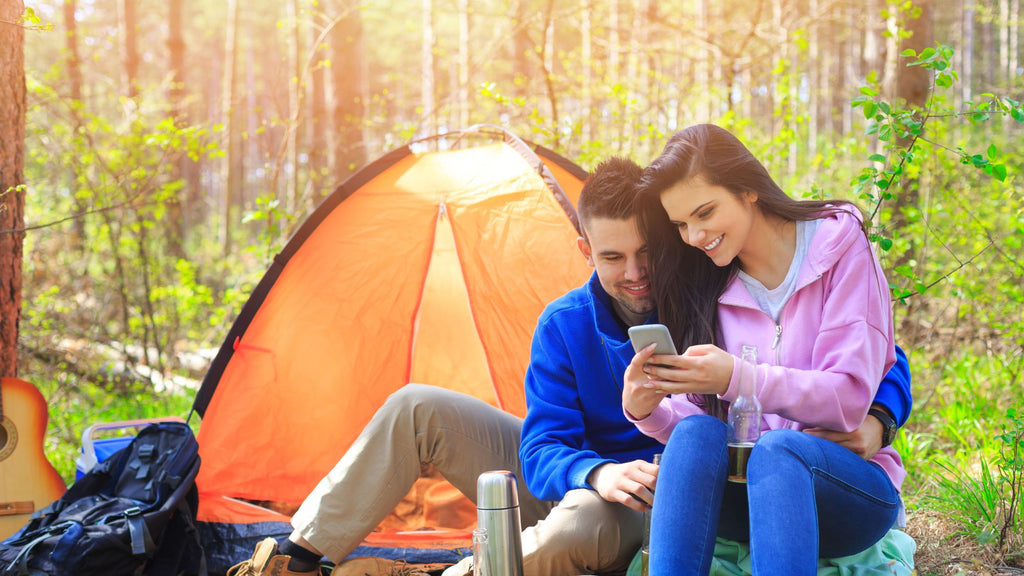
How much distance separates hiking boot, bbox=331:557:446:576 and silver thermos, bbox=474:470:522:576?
59 cm

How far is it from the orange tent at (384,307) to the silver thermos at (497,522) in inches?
50.6

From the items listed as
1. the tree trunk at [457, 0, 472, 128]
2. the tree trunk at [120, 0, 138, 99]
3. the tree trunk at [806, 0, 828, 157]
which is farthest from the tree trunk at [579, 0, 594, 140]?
the tree trunk at [806, 0, 828, 157]

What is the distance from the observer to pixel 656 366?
1.75 meters

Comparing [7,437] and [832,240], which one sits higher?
[832,240]

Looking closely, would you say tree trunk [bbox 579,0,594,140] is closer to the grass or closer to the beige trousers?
the grass

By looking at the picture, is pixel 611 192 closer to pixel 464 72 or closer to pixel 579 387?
pixel 579 387

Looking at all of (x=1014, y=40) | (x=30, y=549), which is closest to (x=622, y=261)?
(x=30, y=549)

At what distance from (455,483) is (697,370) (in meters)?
1.04

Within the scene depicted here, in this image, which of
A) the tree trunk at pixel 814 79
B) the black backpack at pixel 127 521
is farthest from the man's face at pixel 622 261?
the tree trunk at pixel 814 79

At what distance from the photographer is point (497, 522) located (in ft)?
6.18

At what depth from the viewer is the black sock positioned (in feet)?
7.48

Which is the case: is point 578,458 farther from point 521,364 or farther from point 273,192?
point 273,192

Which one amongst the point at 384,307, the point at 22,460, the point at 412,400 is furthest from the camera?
the point at 384,307

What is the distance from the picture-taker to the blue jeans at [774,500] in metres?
1.50
